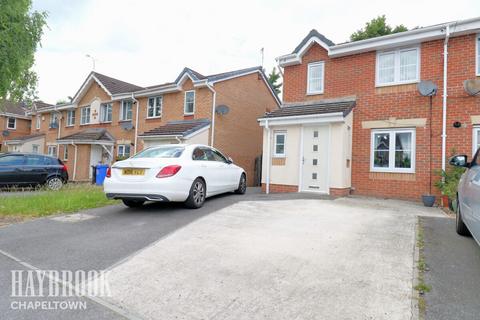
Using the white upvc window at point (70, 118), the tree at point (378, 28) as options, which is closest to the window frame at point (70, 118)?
the white upvc window at point (70, 118)

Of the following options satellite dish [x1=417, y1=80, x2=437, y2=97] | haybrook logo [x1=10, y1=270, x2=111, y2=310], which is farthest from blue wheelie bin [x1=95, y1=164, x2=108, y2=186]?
satellite dish [x1=417, y1=80, x2=437, y2=97]

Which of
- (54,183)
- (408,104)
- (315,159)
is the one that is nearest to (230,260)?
(315,159)

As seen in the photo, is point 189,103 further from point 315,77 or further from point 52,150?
point 52,150

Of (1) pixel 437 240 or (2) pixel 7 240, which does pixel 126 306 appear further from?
(1) pixel 437 240

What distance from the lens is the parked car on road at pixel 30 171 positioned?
36.1ft

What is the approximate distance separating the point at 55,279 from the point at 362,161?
31.0 ft

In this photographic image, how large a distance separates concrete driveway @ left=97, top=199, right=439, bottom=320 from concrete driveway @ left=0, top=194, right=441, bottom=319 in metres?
0.01

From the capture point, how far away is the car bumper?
5.94 meters

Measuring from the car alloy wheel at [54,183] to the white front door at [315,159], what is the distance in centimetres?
1058

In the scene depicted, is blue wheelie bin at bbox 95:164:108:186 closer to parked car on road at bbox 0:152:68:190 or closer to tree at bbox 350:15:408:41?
parked car on road at bbox 0:152:68:190

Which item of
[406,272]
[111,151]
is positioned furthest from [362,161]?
[111,151]

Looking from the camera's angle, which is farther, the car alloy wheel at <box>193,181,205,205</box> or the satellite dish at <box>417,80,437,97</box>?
the satellite dish at <box>417,80,437,97</box>

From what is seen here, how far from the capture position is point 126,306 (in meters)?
2.67

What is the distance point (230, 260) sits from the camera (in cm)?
373
